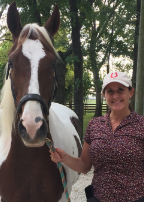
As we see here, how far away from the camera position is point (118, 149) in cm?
143

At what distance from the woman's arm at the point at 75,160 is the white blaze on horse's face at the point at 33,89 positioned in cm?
50

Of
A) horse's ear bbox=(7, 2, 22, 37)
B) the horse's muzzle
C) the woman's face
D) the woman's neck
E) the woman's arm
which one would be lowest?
the woman's arm

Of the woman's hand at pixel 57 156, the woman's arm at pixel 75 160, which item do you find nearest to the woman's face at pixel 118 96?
the woman's arm at pixel 75 160

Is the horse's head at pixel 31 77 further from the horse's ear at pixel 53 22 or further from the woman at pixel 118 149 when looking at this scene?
the woman at pixel 118 149

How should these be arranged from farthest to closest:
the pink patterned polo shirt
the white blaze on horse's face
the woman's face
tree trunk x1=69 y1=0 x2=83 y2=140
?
tree trunk x1=69 y1=0 x2=83 y2=140
the woman's face
the pink patterned polo shirt
the white blaze on horse's face

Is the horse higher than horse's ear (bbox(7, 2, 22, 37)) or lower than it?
lower

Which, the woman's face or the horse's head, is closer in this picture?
the horse's head

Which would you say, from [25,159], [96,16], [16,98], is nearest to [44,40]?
[16,98]

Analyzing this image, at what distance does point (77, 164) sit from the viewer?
1761 mm

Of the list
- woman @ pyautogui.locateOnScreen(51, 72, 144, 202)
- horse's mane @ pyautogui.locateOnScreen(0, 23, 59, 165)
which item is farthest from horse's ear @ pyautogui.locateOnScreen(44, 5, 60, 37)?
woman @ pyautogui.locateOnScreen(51, 72, 144, 202)

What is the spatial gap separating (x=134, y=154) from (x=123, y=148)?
92 mm

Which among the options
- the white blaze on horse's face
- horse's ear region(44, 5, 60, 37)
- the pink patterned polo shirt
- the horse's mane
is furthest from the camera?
horse's ear region(44, 5, 60, 37)

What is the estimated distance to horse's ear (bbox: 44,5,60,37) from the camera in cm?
196

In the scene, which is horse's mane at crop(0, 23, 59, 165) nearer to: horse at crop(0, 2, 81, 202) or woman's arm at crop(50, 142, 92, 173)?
horse at crop(0, 2, 81, 202)
